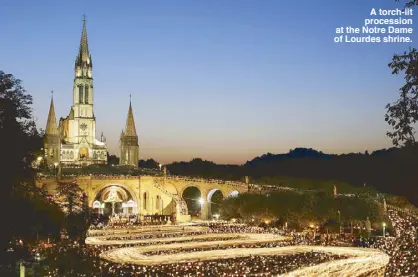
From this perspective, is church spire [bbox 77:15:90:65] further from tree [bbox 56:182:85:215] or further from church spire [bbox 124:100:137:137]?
tree [bbox 56:182:85:215]

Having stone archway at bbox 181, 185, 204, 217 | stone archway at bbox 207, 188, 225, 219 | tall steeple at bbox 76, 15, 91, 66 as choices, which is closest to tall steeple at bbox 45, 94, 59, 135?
tall steeple at bbox 76, 15, 91, 66

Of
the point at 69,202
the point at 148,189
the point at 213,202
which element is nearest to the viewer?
the point at 69,202

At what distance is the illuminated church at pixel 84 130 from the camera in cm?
11588

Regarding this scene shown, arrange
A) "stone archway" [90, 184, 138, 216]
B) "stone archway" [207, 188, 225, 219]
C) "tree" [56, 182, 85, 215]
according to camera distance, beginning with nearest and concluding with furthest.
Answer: "tree" [56, 182, 85, 215]
"stone archway" [207, 188, 225, 219]
"stone archway" [90, 184, 138, 216]

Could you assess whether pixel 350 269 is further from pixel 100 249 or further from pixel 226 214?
pixel 226 214

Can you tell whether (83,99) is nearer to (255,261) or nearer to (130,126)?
(130,126)

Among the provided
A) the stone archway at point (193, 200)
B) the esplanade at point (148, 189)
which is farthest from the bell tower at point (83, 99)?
the esplanade at point (148, 189)

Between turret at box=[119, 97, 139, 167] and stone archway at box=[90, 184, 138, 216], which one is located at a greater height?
turret at box=[119, 97, 139, 167]

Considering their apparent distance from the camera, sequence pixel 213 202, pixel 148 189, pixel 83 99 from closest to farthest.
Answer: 1. pixel 148 189
2. pixel 213 202
3. pixel 83 99

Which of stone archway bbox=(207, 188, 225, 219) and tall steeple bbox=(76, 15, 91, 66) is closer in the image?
stone archway bbox=(207, 188, 225, 219)

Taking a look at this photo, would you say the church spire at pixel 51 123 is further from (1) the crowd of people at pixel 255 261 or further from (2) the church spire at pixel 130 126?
(1) the crowd of people at pixel 255 261

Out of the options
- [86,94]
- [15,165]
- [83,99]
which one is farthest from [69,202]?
[86,94]

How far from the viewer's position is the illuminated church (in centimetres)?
11588

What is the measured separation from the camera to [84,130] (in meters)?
118
